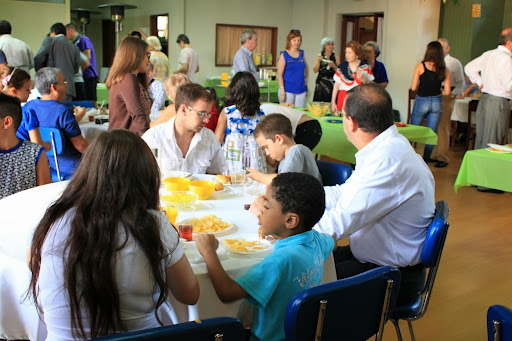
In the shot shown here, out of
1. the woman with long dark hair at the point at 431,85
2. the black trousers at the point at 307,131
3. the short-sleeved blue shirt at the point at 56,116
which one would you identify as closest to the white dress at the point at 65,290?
the short-sleeved blue shirt at the point at 56,116

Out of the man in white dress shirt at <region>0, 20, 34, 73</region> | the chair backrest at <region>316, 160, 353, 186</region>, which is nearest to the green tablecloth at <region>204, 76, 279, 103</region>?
the man in white dress shirt at <region>0, 20, 34, 73</region>

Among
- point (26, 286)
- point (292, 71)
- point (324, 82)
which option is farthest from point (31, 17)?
point (26, 286)

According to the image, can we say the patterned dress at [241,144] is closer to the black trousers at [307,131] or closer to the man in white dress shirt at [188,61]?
the black trousers at [307,131]

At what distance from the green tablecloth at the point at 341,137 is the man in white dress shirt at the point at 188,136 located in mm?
2528

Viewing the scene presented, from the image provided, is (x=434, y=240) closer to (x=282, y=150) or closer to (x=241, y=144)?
(x=282, y=150)

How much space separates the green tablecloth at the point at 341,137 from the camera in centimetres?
580

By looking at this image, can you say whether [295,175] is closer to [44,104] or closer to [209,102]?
[209,102]

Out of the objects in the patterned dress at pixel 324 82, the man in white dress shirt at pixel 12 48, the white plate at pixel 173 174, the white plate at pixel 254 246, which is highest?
the man in white dress shirt at pixel 12 48

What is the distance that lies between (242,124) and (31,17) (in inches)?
321

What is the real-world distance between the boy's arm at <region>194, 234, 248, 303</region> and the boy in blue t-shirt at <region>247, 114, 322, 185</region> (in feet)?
3.72

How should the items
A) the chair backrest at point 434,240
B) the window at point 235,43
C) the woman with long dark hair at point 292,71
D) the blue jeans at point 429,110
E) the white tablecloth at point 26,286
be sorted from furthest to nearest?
the window at point 235,43 → the woman with long dark hair at point 292,71 → the blue jeans at point 429,110 → the chair backrest at point 434,240 → the white tablecloth at point 26,286

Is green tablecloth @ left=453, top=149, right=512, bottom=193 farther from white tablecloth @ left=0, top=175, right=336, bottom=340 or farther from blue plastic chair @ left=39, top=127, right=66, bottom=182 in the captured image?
blue plastic chair @ left=39, top=127, right=66, bottom=182

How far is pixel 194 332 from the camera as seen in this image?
1.27 meters

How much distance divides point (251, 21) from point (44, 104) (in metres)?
9.20
